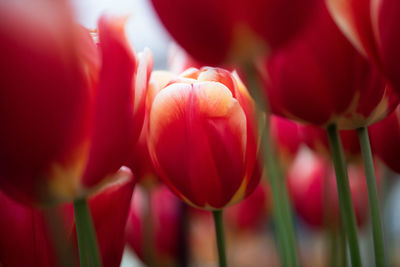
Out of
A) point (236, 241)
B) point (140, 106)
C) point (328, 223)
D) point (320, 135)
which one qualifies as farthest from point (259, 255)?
point (140, 106)

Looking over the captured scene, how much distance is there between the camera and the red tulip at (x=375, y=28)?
0.57ft

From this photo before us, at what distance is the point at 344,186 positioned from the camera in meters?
0.23

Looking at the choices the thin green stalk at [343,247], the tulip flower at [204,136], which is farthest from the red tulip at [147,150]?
the thin green stalk at [343,247]

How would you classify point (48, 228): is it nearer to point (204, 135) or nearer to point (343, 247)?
point (204, 135)

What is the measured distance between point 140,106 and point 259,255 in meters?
0.50

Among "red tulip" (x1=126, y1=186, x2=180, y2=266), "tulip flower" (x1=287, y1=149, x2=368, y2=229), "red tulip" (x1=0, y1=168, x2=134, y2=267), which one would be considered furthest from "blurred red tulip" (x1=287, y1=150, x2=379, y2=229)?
"red tulip" (x1=0, y1=168, x2=134, y2=267)

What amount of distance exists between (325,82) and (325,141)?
0.33 feet

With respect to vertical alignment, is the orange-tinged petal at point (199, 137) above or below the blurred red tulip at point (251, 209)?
above

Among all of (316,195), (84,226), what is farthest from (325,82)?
(316,195)

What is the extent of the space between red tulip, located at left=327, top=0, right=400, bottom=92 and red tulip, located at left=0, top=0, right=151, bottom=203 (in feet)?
0.25

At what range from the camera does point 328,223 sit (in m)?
0.40

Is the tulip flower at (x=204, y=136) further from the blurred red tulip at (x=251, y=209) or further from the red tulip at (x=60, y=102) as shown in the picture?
the blurred red tulip at (x=251, y=209)

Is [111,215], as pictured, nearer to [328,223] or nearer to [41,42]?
[41,42]

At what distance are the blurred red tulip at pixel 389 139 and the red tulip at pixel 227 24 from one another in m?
0.13
